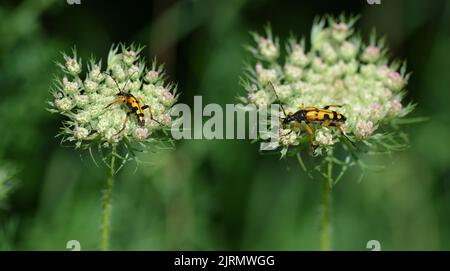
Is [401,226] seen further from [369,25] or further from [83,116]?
[83,116]

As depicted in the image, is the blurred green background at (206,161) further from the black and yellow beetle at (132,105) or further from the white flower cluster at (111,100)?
the black and yellow beetle at (132,105)

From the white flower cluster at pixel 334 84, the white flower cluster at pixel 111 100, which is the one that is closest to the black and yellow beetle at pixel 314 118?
the white flower cluster at pixel 334 84

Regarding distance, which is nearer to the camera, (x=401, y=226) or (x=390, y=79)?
(x=390, y=79)

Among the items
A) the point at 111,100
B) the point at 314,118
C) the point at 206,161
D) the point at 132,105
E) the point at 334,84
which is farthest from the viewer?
the point at 206,161

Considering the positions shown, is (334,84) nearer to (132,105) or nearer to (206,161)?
(132,105)

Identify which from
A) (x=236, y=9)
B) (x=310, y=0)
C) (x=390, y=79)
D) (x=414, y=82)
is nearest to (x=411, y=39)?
(x=414, y=82)

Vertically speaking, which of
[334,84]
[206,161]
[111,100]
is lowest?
[111,100]

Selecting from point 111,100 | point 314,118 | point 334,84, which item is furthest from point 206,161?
point 111,100
